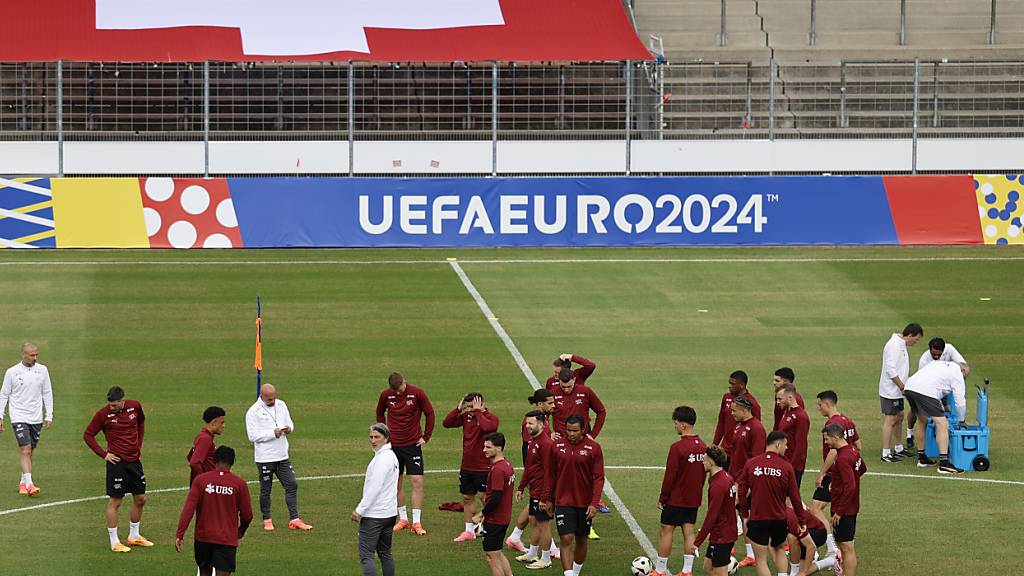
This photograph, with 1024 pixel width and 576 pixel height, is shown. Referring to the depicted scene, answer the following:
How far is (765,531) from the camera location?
1451cm

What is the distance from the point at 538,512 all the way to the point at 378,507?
2077mm

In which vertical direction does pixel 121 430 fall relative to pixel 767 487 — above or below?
above

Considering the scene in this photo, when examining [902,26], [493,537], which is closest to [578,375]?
[493,537]

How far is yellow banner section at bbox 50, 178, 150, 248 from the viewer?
1319 inches

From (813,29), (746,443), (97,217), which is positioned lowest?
(746,443)

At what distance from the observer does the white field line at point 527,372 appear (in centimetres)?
1642

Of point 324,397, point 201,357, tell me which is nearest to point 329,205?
point 201,357

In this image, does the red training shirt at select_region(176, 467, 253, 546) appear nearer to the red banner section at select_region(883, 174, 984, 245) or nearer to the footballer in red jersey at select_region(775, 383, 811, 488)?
the footballer in red jersey at select_region(775, 383, 811, 488)

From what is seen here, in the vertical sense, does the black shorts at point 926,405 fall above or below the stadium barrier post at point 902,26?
below

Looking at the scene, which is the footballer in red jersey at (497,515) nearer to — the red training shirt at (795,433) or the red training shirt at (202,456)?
the red training shirt at (202,456)

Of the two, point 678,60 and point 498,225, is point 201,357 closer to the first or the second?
point 498,225

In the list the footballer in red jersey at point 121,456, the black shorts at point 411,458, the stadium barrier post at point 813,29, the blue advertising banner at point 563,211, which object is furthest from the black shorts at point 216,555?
the stadium barrier post at point 813,29

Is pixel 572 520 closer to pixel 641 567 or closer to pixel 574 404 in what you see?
pixel 641 567

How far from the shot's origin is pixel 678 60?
43875 mm
